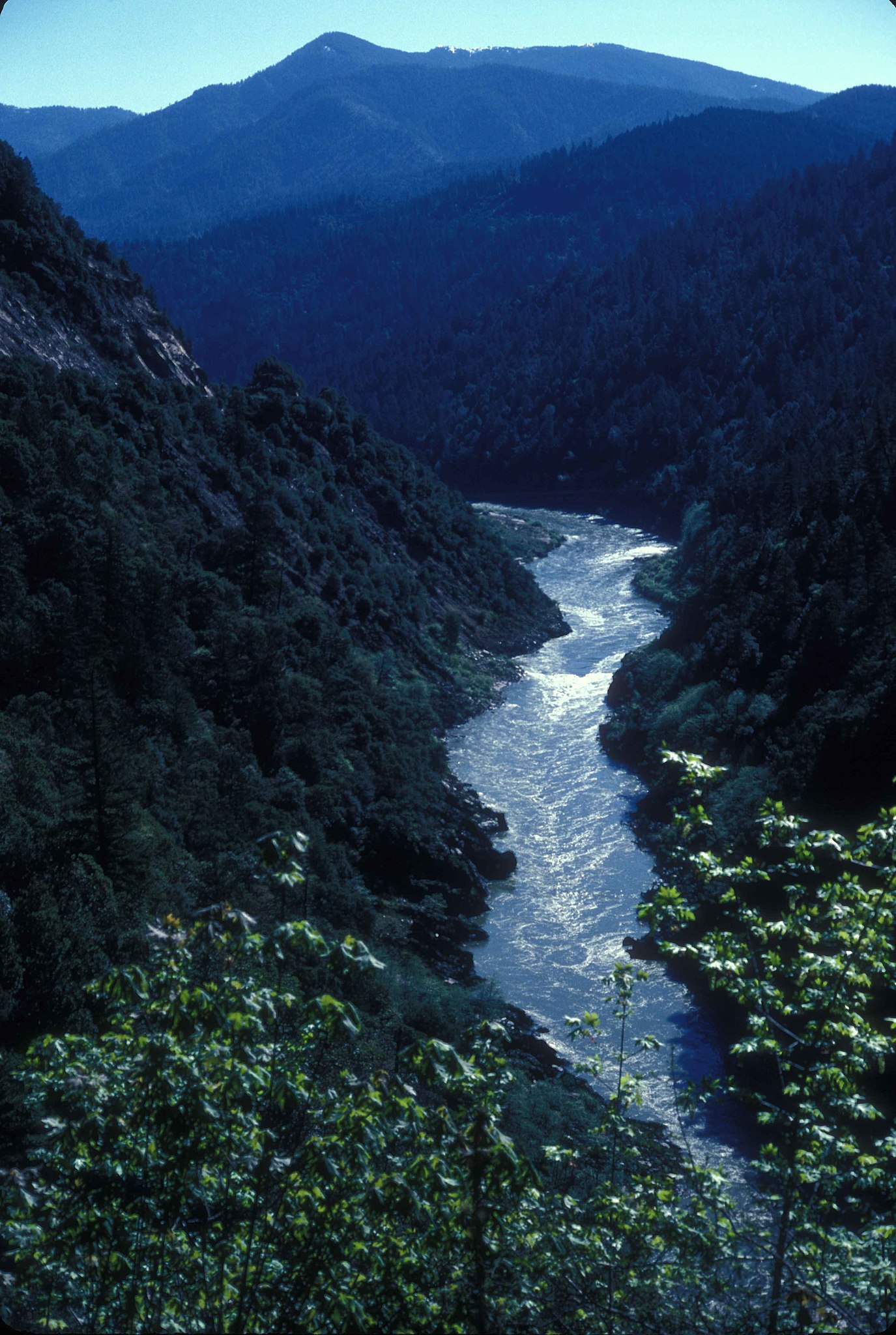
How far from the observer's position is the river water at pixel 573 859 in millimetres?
35281

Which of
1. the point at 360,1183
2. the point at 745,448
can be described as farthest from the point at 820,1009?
the point at 745,448

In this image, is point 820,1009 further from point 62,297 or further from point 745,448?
point 745,448

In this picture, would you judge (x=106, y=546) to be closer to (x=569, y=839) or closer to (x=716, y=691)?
(x=569, y=839)

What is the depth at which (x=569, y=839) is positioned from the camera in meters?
49.8

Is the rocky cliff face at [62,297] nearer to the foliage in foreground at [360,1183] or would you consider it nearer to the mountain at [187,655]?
the mountain at [187,655]

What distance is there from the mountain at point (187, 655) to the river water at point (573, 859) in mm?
1836

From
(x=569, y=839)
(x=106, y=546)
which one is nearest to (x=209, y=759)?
(x=106, y=546)

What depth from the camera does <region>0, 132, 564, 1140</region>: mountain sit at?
25625 millimetres

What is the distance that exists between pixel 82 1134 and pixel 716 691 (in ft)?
160

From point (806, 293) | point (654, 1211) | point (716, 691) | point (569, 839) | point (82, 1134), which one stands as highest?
point (806, 293)

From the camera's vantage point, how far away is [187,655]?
142 feet

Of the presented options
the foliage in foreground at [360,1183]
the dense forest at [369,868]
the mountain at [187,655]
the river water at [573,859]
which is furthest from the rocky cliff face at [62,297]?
the foliage in foreground at [360,1183]

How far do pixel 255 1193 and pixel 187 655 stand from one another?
36.0 meters

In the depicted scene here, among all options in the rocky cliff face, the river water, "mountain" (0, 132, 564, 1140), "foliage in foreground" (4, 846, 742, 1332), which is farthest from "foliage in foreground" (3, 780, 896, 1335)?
the rocky cliff face
